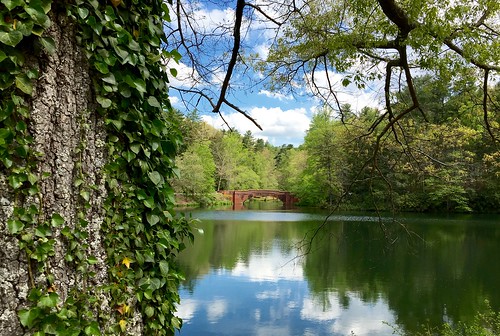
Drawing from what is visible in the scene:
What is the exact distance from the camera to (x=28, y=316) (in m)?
1.03

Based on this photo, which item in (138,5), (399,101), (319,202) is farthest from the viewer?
(319,202)

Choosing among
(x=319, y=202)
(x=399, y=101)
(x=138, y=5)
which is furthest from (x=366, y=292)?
(x=319, y=202)

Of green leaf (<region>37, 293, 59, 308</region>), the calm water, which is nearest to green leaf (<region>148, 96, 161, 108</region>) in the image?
green leaf (<region>37, 293, 59, 308</region>)

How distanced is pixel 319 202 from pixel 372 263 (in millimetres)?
21289

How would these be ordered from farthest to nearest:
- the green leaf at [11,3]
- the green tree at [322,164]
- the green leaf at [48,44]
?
the green tree at [322,164] → the green leaf at [48,44] → the green leaf at [11,3]

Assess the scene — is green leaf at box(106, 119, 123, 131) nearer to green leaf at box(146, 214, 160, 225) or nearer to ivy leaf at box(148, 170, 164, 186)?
ivy leaf at box(148, 170, 164, 186)

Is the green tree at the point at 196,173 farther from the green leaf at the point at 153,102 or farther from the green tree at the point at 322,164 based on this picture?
the green leaf at the point at 153,102

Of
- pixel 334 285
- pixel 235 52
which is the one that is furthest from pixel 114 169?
pixel 334 285

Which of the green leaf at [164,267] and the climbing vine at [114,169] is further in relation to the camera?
the green leaf at [164,267]

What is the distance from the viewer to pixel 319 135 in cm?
2411

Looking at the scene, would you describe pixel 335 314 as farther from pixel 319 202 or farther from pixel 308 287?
pixel 319 202

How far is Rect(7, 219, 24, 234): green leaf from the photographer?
101 cm

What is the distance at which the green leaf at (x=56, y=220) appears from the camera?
3.61 feet

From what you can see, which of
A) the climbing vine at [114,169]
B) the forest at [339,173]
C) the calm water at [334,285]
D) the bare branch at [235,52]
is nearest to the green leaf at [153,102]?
the climbing vine at [114,169]
